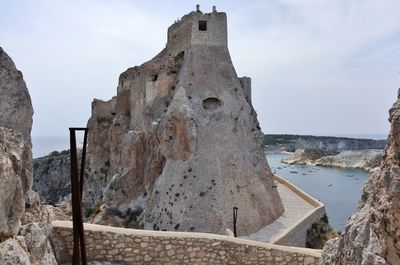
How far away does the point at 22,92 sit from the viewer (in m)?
7.67

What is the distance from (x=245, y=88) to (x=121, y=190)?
11063 millimetres

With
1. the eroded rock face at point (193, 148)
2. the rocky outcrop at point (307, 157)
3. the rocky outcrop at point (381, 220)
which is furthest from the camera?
the rocky outcrop at point (307, 157)

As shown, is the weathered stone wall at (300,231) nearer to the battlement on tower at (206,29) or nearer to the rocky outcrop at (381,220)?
the battlement on tower at (206,29)

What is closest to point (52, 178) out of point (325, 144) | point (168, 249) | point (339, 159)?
point (339, 159)

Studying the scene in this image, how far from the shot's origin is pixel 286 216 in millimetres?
23281

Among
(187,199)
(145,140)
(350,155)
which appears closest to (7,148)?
(187,199)

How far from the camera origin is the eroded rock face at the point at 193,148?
879 inches

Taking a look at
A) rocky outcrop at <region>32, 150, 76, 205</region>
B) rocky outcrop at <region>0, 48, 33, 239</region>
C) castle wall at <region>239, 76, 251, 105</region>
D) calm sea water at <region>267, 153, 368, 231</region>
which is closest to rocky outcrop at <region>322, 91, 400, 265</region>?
rocky outcrop at <region>0, 48, 33, 239</region>

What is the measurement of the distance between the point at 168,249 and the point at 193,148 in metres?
15.8

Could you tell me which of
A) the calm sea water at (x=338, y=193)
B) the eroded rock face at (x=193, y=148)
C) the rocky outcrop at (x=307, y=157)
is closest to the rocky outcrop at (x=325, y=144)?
the rocky outcrop at (x=307, y=157)

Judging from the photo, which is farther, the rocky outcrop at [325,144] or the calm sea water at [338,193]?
the rocky outcrop at [325,144]

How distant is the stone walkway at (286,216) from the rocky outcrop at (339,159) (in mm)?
67155

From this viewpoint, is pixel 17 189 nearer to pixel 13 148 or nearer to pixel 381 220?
pixel 13 148

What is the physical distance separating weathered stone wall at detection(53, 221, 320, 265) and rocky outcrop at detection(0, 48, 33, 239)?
134 cm
